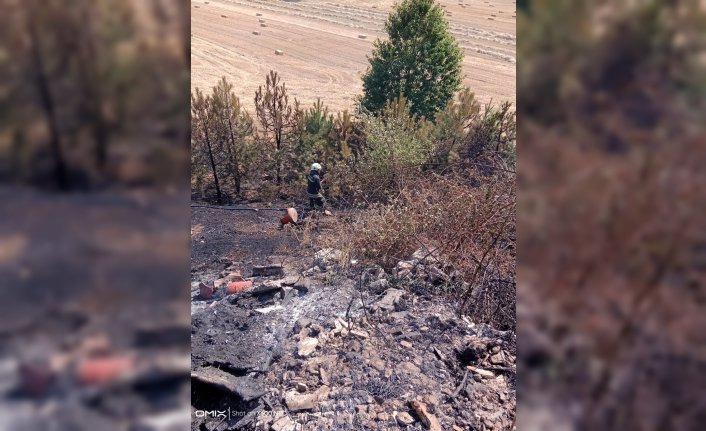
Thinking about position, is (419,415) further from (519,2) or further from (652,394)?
(519,2)

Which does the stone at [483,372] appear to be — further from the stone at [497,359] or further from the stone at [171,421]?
the stone at [171,421]

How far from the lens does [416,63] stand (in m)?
6.82

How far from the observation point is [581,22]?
566mm

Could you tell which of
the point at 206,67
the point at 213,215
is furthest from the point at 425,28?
the point at 206,67

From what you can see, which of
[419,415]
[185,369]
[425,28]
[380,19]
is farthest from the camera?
[380,19]

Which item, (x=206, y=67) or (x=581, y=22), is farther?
(x=206, y=67)

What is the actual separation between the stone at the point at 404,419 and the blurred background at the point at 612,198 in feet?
5.39

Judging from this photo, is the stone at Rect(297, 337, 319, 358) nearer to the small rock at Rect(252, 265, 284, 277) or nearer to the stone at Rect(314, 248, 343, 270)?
the stone at Rect(314, 248, 343, 270)

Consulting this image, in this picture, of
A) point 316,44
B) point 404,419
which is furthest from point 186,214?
point 316,44

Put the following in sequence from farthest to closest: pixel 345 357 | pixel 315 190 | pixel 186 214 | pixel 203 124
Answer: pixel 203 124 < pixel 315 190 < pixel 345 357 < pixel 186 214

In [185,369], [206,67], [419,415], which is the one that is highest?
[185,369]

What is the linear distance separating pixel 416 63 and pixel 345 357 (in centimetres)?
494

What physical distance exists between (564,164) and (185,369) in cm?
60

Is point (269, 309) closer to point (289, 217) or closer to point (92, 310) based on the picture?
point (289, 217)
